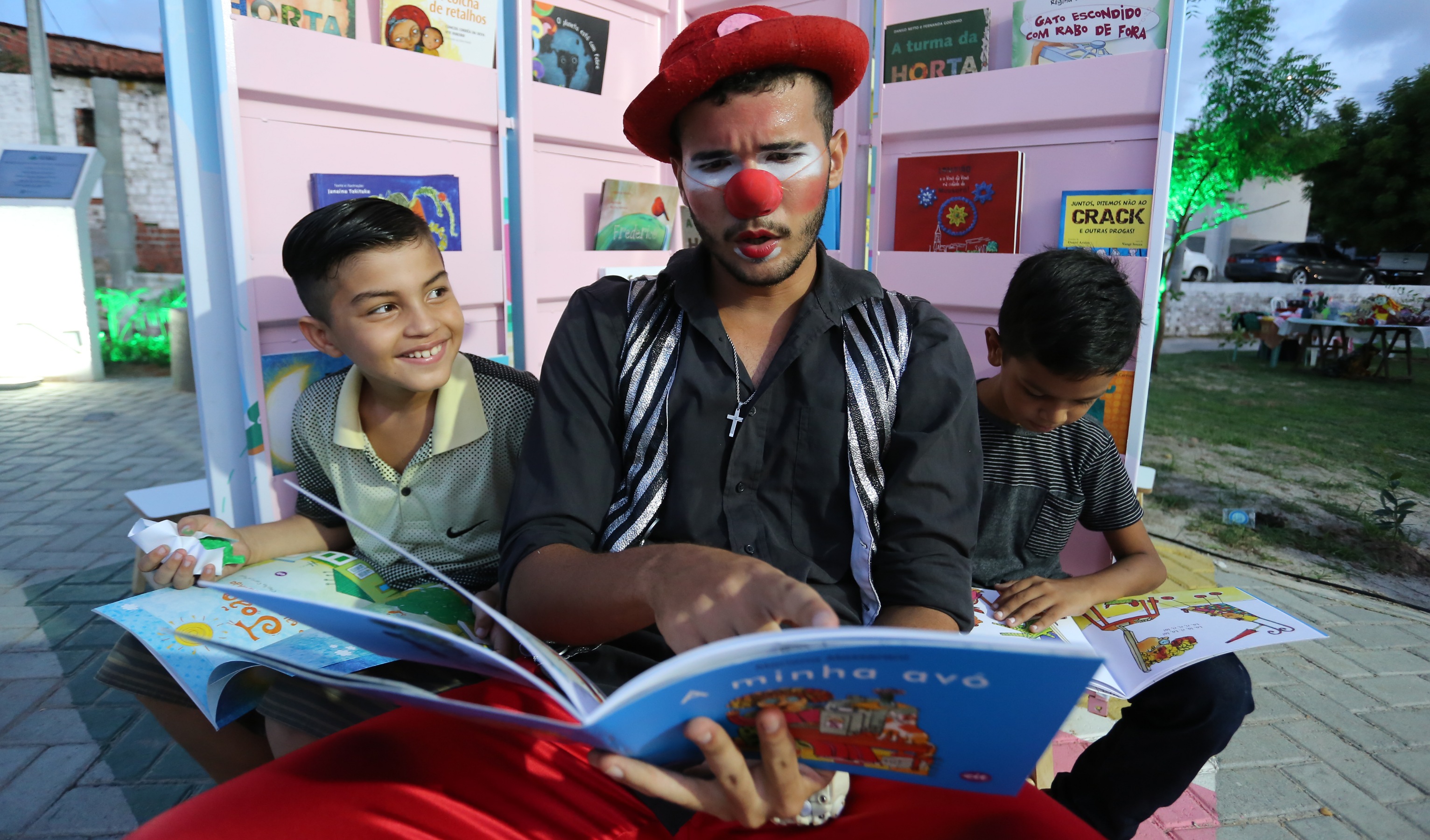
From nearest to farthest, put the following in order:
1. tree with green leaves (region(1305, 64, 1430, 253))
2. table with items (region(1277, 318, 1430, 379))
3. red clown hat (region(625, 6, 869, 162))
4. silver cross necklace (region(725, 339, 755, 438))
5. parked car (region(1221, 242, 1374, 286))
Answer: red clown hat (region(625, 6, 869, 162)) → silver cross necklace (region(725, 339, 755, 438)) → table with items (region(1277, 318, 1430, 379)) → tree with green leaves (region(1305, 64, 1430, 253)) → parked car (region(1221, 242, 1374, 286))

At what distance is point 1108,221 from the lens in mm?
2518

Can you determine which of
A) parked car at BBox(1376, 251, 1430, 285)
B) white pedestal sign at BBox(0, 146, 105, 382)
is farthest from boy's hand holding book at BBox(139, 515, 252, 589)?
parked car at BBox(1376, 251, 1430, 285)

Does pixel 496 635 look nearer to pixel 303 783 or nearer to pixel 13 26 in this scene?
pixel 303 783

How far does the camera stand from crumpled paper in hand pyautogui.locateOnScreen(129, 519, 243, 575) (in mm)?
1726

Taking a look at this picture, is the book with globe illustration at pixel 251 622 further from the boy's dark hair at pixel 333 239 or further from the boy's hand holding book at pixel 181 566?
the boy's dark hair at pixel 333 239

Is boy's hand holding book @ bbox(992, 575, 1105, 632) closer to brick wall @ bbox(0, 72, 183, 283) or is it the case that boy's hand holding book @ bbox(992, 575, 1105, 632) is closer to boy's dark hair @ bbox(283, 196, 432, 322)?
boy's dark hair @ bbox(283, 196, 432, 322)

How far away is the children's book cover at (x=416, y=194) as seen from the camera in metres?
2.17

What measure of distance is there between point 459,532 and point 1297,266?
85.4ft

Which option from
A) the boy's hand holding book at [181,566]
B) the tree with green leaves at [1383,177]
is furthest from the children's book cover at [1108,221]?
the tree with green leaves at [1383,177]

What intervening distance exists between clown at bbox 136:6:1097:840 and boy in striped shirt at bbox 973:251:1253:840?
51cm

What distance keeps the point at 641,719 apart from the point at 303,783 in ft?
2.04

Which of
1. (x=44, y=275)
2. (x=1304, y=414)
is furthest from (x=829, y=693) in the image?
(x=44, y=275)

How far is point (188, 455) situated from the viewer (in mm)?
5660

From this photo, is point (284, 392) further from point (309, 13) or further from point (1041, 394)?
point (1041, 394)
